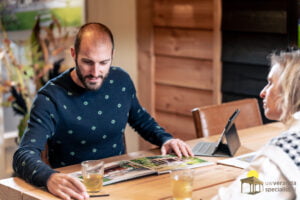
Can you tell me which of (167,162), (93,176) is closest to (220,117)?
(167,162)

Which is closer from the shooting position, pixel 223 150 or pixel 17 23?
pixel 223 150

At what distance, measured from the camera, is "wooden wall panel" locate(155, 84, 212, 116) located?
416 cm

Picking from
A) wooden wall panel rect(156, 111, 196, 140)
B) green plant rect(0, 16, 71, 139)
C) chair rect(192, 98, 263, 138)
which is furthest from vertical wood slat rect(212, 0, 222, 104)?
green plant rect(0, 16, 71, 139)

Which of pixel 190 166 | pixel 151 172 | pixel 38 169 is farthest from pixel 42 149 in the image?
pixel 190 166

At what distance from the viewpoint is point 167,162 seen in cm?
230

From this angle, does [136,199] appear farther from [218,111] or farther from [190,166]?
[218,111]

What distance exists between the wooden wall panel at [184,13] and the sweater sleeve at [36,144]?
1.90 m

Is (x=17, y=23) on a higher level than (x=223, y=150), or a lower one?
higher

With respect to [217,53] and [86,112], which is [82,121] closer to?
[86,112]

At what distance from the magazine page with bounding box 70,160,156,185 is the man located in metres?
0.25

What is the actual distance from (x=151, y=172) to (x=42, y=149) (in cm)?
44

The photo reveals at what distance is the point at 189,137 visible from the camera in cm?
427

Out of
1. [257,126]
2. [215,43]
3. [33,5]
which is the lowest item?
[257,126]

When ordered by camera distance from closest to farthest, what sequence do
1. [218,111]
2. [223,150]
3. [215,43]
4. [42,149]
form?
[42,149] < [223,150] < [218,111] < [215,43]
